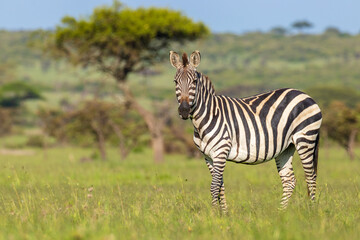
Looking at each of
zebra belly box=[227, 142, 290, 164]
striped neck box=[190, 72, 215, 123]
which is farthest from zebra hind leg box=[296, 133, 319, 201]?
striped neck box=[190, 72, 215, 123]

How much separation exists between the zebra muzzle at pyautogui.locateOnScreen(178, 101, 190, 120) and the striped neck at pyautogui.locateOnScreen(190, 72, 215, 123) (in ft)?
1.85

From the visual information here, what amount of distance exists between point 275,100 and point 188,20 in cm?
1897

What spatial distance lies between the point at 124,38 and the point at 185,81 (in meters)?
19.5

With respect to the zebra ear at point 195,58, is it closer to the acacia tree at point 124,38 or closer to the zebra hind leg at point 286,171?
the zebra hind leg at point 286,171

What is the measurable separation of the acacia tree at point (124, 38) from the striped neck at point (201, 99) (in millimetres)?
18129

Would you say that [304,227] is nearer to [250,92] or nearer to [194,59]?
[194,59]

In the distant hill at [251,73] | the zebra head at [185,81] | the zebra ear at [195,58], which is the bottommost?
the distant hill at [251,73]

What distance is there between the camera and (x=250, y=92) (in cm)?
11881

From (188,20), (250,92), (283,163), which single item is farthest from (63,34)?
(250,92)

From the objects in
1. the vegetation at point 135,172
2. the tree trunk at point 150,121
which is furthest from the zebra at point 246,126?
the tree trunk at point 150,121

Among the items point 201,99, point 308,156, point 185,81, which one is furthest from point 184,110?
point 308,156

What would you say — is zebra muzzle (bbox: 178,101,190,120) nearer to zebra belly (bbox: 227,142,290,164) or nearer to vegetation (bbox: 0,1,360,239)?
zebra belly (bbox: 227,142,290,164)

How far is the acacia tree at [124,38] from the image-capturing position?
26672mm

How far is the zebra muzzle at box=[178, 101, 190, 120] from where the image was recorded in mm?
7551
